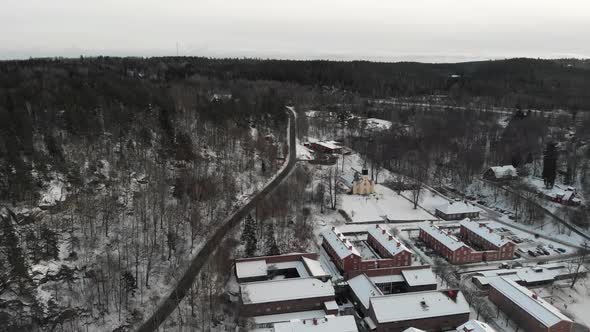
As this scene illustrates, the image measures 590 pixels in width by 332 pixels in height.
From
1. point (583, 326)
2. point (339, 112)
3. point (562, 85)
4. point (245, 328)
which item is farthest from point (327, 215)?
point (562, 85)

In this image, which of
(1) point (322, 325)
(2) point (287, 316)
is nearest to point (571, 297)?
(1) point (322, 325)

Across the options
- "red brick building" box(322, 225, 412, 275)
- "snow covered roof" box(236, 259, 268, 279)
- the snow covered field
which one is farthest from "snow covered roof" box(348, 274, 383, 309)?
the snow covered field

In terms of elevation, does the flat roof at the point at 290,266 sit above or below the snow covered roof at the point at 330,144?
below

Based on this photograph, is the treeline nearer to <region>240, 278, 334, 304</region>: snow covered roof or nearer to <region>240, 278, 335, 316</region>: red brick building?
<region>240, 278, 334, 304</region>: snow covered roof

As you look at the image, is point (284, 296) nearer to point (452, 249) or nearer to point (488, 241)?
point (452, 249)

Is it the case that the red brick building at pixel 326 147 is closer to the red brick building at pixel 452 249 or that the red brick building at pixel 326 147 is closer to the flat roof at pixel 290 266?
the red brick building at pixel 452 249

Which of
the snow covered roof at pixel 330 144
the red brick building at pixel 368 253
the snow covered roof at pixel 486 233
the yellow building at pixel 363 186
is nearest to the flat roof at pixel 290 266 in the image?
the red brick building at pixel 368 253

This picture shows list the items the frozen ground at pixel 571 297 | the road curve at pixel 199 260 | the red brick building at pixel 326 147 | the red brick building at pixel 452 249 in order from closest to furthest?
the road curve at pixel 199 260 < the frozen ground at pixel 571 297 < the red brick building at pixel 452 249 < the red brick building at pixel 326 147
